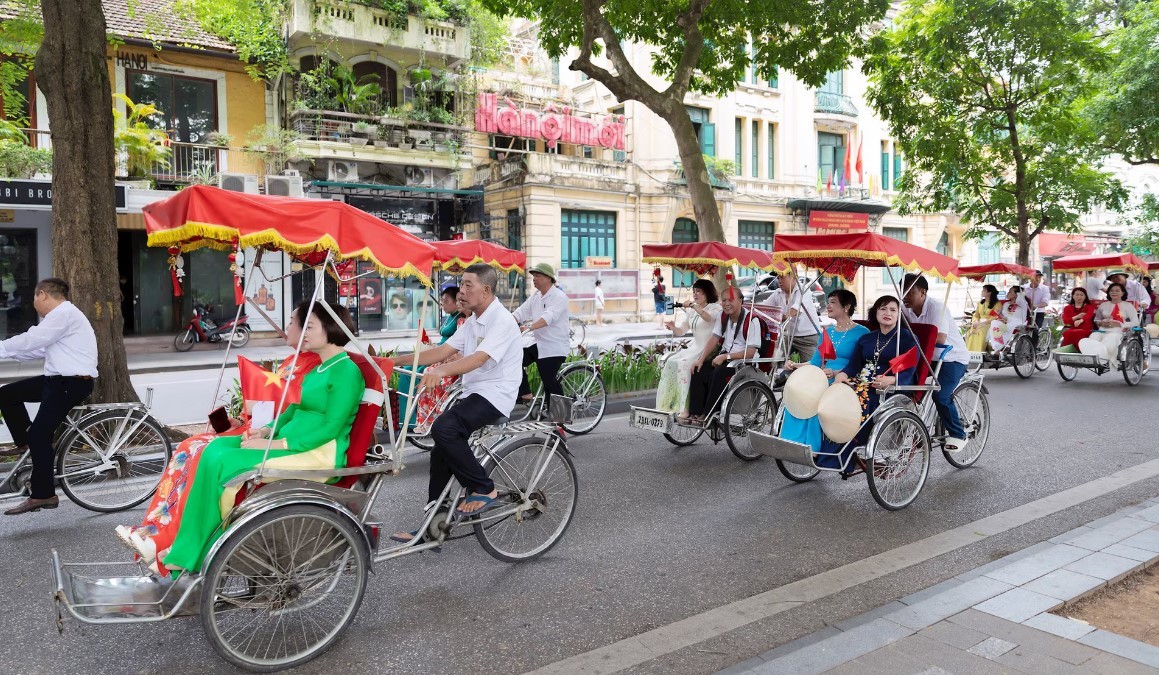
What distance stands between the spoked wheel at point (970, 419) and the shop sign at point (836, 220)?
87.7 ft

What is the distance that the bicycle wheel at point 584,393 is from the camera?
944cm

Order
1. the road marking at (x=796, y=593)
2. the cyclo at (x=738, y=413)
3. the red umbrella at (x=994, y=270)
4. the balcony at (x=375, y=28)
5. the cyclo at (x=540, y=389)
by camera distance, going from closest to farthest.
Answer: the road marking at (x=796, y=593) → the cyclo at (x=738, y=413) → the cyclo at (x=540, y=389) → the red umbrella at (x=994, y=270) → the balcony at (x=375, y=28)

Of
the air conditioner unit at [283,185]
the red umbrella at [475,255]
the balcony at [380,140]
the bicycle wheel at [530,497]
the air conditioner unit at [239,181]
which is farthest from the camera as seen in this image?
the balcony at [380,140]

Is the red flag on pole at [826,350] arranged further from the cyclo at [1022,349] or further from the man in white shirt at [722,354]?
the cyclo at [1022,349]

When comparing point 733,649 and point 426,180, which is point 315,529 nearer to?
A: point 733,649

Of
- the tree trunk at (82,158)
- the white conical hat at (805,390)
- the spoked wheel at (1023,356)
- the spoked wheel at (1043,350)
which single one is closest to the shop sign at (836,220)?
the spoked wheel at (1043,350)

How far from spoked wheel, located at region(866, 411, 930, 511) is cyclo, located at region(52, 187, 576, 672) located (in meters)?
2.56

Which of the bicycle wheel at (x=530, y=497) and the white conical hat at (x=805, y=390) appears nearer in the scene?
the bicycle wheel at (x=530, y=497)

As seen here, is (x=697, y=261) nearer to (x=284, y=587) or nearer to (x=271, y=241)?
(x=271, y=241)

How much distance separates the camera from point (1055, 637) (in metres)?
3.77

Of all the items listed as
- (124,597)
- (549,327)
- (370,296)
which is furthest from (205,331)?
(124,597)

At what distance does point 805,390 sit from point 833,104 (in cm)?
3059

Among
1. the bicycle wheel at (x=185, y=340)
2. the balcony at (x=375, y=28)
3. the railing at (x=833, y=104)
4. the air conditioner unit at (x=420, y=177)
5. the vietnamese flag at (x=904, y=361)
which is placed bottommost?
the bicycle wheel at (x=185, y=340)

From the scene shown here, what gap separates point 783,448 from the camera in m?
6.20
